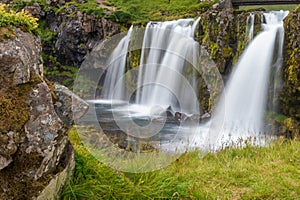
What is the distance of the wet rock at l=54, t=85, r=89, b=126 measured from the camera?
128 inches

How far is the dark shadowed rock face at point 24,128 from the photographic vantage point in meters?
2.78

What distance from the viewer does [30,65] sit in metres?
3.06

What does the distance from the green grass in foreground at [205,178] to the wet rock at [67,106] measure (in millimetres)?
596

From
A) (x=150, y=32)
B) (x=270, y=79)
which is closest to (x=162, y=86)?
(x=150, y=32)

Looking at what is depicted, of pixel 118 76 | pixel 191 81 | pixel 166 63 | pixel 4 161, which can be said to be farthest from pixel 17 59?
pixel 118 76

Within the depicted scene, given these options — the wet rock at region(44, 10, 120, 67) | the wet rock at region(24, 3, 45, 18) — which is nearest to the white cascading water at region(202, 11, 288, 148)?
the wet rock at region(44, 10, 120, 67)

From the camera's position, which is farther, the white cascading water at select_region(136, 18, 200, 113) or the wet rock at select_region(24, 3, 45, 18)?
the wet rock at select_region(24, 3, 45, 18)

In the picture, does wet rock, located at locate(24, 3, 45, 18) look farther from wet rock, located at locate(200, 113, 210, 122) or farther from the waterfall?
wet rock, located at locate(200, 113, 210, 122)

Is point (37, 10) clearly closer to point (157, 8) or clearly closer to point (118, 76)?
point (157, 8)

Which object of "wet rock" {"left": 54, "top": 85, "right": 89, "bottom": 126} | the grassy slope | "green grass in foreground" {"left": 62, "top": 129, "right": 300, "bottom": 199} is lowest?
"green grass in foreground" {"left": 62, "top": 129, "right": 300, "bottom": 199}

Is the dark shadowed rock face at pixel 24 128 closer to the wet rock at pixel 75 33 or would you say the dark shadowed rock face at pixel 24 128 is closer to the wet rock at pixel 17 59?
the wet rock at pixel 17 59

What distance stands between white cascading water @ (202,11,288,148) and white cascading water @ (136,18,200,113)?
1.81 metres

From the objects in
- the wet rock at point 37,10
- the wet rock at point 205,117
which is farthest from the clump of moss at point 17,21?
the wet rock at point 37,10

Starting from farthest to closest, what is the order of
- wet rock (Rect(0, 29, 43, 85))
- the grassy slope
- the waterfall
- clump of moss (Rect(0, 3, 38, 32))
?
the grassy slope
the waterfall
clump of moss (Rect(0, 3, 38, 32))
wet rock (Rect(0, 29, 43, 85))
